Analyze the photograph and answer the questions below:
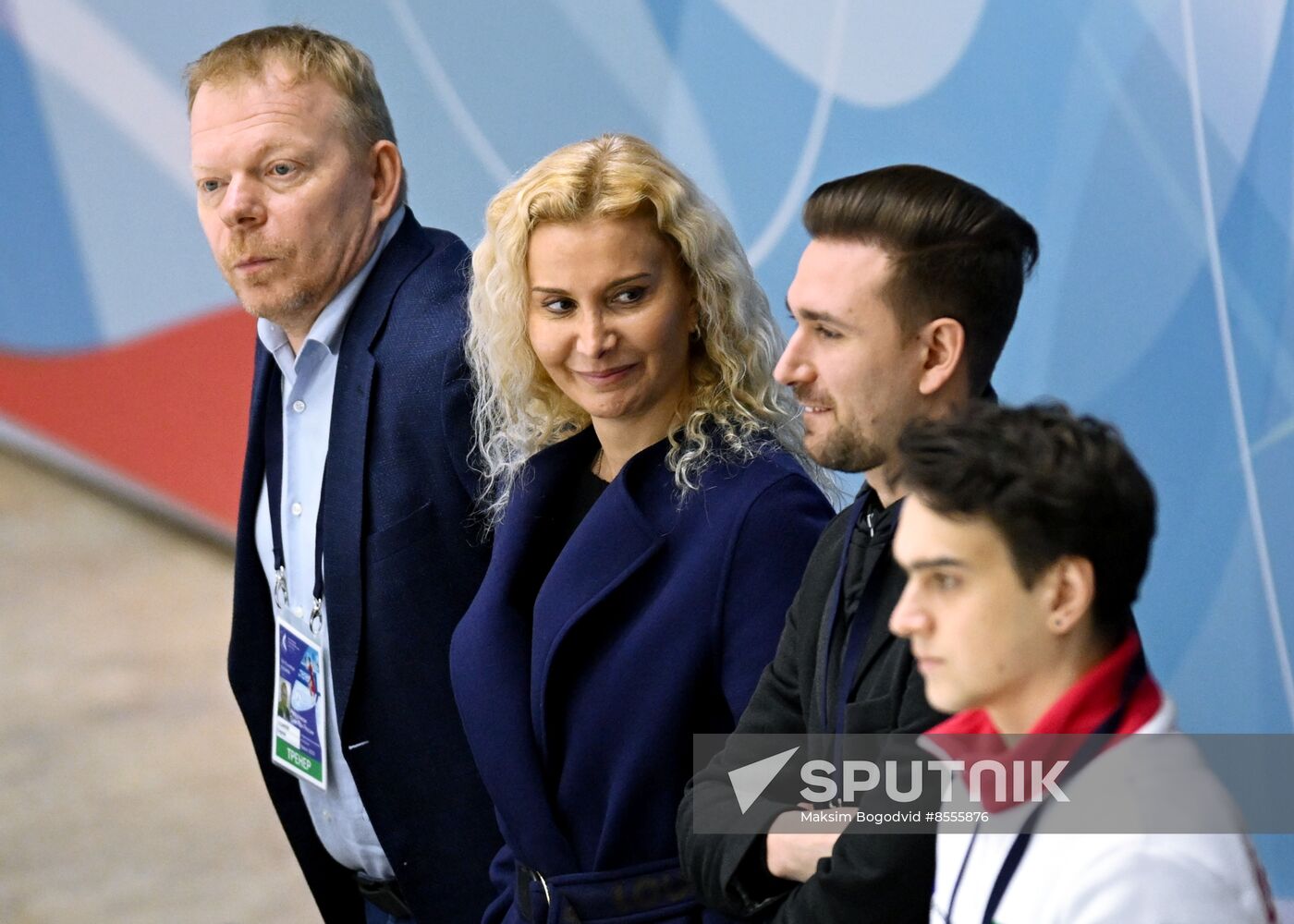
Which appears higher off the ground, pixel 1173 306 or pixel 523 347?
pixel 1173 306

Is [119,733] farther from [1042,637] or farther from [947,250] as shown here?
[1042,637]

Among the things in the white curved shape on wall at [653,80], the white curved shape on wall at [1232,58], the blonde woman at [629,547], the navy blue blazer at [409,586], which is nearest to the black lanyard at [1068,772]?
the blonde woman at [629,547]

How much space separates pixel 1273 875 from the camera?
2867mm

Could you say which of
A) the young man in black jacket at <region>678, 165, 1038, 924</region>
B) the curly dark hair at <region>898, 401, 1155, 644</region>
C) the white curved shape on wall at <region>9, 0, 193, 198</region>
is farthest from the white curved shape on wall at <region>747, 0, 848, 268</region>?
the curly dark hair at <region>898, 401, 1155, 644</region>

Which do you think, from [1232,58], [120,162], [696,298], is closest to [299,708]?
[696,298]

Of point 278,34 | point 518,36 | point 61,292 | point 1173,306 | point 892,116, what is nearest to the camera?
point 278,34

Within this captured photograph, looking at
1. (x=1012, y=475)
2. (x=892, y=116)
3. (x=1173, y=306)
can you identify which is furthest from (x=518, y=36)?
(x=1012, y=475)

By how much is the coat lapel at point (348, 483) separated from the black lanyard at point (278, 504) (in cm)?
4

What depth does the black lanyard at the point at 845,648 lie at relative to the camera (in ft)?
5.21

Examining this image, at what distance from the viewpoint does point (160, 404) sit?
4.89 meters

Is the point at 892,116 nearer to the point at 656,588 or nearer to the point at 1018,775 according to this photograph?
the point at 656,588

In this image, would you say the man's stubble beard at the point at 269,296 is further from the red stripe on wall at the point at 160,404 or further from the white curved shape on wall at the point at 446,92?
the red stripe on wall at the point at 160,404

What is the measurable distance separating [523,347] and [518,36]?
1929 mm

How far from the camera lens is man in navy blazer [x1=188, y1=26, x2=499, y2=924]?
7.80 feet
